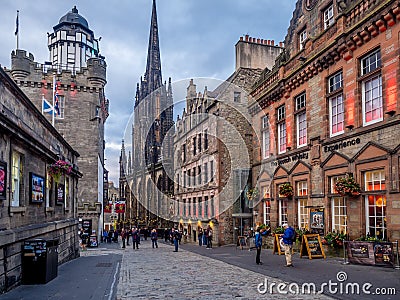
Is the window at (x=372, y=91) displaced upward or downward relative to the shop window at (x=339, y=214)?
upward

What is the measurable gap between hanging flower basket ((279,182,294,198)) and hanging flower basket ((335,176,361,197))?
4.89 meters

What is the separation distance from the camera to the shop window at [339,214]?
17188 mm

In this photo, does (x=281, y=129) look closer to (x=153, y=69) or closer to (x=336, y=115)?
(x=336, y=115)

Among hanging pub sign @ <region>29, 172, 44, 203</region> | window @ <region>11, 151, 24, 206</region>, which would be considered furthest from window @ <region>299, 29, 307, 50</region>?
window @ <region>11, 151, 24, 206</region>

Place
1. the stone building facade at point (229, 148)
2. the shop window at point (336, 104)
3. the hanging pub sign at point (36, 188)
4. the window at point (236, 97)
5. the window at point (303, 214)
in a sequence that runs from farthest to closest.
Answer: the window at point (236, 97)
the stone building facade at point (229, 148)
the window at point (303, 214)
the shop window at point (336, 104)
the hanging pub sign at point (36, 188)

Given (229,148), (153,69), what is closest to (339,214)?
(229,148)

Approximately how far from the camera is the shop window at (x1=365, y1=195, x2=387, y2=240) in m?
14.9

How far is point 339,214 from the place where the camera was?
17594 millimetres

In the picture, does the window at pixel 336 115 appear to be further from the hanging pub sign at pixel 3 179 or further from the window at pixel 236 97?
the window at pixel 236 97

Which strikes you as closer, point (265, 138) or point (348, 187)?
point (348, 187)

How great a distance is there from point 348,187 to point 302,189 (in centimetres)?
500

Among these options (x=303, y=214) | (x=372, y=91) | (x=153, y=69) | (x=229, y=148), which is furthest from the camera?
(x=153, y=69)

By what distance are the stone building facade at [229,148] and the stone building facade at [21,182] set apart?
17079mm

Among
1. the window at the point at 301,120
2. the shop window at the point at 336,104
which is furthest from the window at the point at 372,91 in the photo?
the window at the point at 301,120
